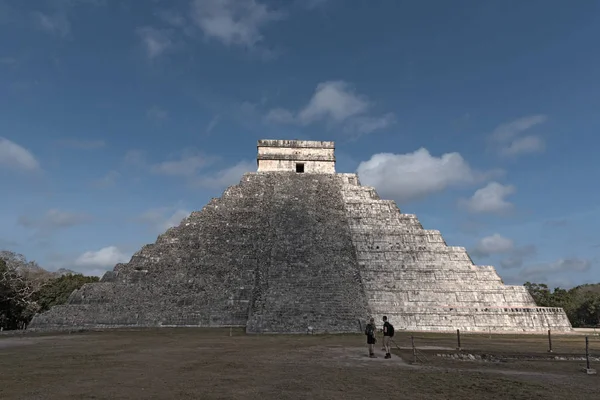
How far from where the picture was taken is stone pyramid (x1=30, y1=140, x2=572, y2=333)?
1636 cm

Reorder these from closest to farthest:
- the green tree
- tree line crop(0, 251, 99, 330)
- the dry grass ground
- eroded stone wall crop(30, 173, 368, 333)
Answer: the dry grass ground, eroded stone wall crop(30, 173, 368, 333), tree line crop(0, 251, 99, 330), the green tree

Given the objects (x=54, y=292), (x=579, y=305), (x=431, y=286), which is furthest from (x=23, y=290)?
(x=579, y=305)

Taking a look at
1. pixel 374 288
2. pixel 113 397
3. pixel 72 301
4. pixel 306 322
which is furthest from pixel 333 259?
pixel 113 397

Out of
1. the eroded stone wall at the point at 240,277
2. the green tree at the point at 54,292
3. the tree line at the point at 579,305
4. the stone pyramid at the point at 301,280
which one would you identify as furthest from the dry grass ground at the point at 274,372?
the tree line at the point at 579,305

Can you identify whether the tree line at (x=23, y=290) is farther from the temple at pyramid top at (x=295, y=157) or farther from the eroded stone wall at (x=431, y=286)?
the eroded stone wall at (x=431, y=286)

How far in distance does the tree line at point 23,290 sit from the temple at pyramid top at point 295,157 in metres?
16.0

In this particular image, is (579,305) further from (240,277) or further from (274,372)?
(274,372)

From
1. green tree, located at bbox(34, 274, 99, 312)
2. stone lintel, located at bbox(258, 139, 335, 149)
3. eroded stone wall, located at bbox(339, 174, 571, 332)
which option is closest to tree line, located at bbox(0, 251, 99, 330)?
green tree, located at bbox(34, 274, 99, 312)

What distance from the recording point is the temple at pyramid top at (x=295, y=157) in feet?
84.9

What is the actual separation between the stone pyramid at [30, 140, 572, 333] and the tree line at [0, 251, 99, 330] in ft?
31.1

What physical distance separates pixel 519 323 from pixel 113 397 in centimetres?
1557

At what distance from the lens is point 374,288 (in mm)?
17375

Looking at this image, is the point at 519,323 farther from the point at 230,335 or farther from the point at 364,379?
the point at 364,379

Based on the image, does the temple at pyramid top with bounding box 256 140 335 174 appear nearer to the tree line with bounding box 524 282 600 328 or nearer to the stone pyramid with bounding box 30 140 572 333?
the stone pyramid with bounding box 30 140 572 333
